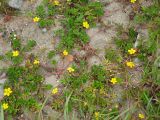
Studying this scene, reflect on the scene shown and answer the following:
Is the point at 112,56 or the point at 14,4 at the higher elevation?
the point at 14,4

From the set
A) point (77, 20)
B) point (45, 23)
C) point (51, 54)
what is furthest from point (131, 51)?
point (45, 23)

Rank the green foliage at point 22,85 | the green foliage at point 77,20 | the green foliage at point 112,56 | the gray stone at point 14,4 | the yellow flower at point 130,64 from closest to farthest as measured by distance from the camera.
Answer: the green foliage at point 22,85 → the yellow flower at point 130,64 → the green foliage at point 112,56 → the green foliage at point 77,20 → the gray stone at point 14,4

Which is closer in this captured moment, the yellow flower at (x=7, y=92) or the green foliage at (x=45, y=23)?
the yellow flower at (x=7, y=92)

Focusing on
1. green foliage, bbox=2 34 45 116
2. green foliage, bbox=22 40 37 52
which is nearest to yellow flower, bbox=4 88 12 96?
green foliage, bbox=2 34 45 116

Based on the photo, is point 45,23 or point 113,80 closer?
point 113,80

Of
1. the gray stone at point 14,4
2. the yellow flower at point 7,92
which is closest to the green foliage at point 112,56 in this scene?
the yellow flower at point 7,92

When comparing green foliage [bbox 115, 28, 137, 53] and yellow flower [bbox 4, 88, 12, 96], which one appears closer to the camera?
yellow flower [bbox 4, 88, 12, 96]

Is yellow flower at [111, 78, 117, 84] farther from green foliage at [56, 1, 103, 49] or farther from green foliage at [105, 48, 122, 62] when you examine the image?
green foliage at [56, 1, 103, 49]

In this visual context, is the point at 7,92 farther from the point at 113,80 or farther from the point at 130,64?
the point at 130,64

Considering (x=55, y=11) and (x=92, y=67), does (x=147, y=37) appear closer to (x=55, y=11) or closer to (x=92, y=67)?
(x=92, y=67)

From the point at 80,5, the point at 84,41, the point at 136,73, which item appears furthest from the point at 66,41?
the point at 136,73

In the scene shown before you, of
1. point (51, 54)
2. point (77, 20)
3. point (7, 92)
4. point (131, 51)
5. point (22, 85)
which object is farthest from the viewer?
point (77, 20)

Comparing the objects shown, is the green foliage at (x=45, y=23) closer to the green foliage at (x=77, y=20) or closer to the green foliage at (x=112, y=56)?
the green foliage at (x=77, y=20)
